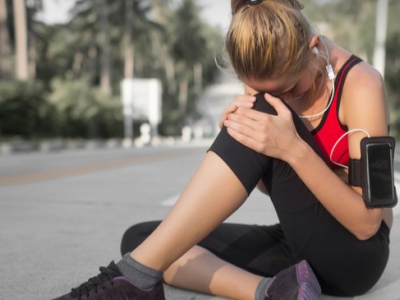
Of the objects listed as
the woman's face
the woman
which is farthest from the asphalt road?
the woman's face

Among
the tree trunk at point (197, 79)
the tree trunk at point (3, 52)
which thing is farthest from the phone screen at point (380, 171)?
the tree trunk at point (197, 79)

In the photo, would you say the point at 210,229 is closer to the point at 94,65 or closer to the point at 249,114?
the point at 249,114

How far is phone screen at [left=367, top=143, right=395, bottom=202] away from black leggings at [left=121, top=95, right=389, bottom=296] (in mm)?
155

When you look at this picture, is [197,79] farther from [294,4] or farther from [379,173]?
[379,173]

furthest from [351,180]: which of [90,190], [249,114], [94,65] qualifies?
[94,65]

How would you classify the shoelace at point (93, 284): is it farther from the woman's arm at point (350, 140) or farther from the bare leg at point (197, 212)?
the woman's arm at point (350, 140)

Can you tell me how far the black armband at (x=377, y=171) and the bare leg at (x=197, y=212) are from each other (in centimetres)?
37

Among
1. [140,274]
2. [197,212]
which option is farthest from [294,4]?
[140,274]

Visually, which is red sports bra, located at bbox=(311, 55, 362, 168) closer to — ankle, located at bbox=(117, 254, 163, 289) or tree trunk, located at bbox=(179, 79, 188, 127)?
ankle, located at bbox=(117, 254, 163, 289)

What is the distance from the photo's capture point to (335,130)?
5.63 ft

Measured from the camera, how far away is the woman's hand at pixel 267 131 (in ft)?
4.92

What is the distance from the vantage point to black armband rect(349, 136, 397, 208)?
62.1 inches

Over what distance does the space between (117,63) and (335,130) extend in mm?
50871

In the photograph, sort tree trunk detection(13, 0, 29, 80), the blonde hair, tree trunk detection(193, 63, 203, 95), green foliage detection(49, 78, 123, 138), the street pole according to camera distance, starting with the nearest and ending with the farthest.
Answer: the blonde hair
the street pole
tree trunk detection(13, 0, 29, 80)
green foliage detection(49, 78, 123, 138)
tree trunk detection(193, 63, 203, 95)
